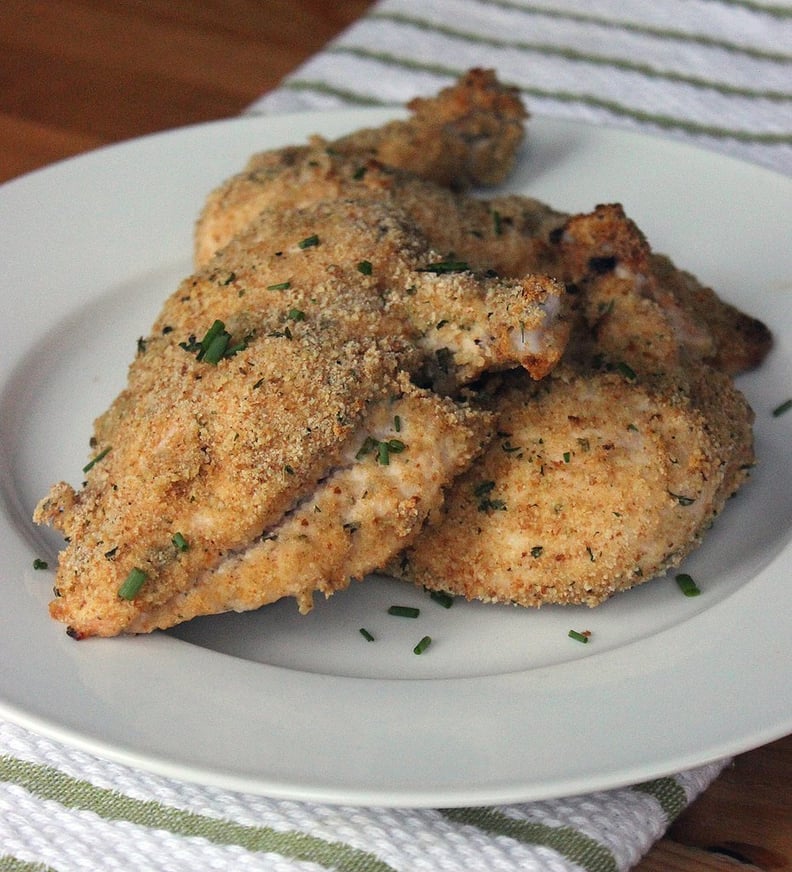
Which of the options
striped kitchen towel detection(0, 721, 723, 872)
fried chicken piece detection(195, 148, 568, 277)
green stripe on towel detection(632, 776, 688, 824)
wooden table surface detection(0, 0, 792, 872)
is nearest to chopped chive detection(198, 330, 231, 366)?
fried chicken piece detection(195, 148, 568, 277)

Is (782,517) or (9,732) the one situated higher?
(782,517)

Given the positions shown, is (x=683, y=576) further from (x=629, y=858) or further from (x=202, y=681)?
(x=202, y=681)

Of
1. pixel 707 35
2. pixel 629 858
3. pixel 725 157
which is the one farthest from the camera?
pixel 707 35

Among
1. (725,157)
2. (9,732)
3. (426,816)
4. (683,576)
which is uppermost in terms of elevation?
(725,157)

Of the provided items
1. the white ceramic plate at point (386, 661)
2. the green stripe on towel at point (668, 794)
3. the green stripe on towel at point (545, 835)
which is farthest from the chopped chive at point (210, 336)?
the green stripe on towel at point (668, 794)

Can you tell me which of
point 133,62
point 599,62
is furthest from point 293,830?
point 133,62

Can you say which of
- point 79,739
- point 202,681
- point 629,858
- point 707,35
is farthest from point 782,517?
point 707,35
